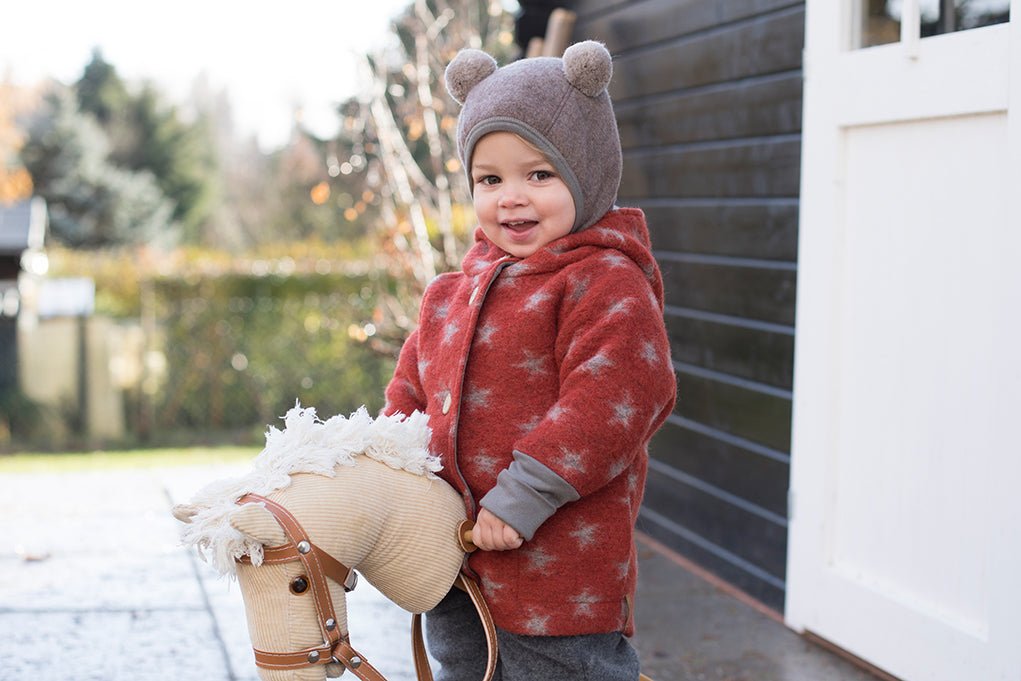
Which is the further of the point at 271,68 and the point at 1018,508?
the point at 271,68

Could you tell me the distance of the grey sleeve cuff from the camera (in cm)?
182

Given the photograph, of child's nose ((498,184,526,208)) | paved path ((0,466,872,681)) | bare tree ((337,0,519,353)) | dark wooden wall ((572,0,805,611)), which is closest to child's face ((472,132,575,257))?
child's nose ((498,184,526,208))

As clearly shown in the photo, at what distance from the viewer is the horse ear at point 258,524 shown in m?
1.71

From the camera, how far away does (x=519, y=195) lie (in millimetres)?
1968

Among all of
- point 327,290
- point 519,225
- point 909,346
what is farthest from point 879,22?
point 327,290

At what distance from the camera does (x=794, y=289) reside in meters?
3.52

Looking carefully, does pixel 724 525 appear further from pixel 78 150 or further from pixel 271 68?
pixel 271 68

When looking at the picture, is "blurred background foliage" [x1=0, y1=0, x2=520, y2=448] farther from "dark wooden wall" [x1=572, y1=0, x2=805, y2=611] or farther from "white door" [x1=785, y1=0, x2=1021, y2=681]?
"white door" [x1=785, y1=0, x2=1021, y2=681]

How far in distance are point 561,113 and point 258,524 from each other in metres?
0.82

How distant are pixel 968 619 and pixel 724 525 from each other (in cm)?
131

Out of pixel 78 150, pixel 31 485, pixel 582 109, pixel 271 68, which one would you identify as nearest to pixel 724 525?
pixel 582 109

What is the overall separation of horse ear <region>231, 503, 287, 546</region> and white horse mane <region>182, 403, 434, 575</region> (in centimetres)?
1

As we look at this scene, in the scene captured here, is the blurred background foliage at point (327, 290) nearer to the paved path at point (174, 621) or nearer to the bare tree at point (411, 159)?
the bare tree at point (411, 159)

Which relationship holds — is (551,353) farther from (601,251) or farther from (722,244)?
(722,244)
